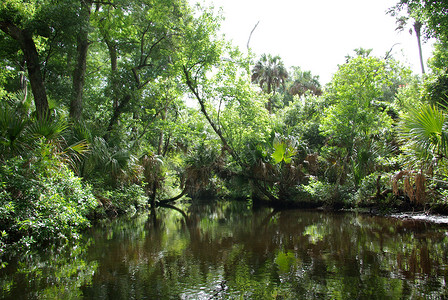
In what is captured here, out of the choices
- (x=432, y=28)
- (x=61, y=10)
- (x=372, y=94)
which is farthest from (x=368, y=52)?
(x=61, y=10)

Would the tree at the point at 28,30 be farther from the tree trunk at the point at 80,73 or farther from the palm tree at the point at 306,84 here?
the palm tree at the point at 306,84

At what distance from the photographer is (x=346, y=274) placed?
13.7 feet

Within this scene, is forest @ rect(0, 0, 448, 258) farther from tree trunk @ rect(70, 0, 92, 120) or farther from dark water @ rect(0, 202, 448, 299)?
dark water @ rect(0, 202, 448, 299)

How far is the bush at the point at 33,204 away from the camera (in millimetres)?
6191

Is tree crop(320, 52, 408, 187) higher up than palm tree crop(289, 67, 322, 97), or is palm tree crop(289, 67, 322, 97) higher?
palm tree crop(289, 67, 322, 97)

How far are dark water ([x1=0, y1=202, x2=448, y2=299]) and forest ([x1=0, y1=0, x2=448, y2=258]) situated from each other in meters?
1.49

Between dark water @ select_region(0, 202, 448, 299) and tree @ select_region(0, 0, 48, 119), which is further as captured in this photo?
tree @ select_region(0, 0, 48, 119)

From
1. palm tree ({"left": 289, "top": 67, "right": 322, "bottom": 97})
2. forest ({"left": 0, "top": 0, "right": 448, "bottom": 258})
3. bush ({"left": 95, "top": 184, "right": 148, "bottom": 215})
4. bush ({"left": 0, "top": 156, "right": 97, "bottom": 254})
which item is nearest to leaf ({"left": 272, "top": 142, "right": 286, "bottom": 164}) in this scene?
forest ({"left": 0, "top": 0, "right": 448, "bottom": 258})

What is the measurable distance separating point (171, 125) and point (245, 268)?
553 inches

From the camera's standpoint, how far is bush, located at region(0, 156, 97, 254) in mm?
6191

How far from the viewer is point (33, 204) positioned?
6.65 meters

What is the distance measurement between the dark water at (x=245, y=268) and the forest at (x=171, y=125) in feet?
4.90

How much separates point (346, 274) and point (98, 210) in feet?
31.9

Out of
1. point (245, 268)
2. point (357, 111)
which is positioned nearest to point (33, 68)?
point (245, 268)
